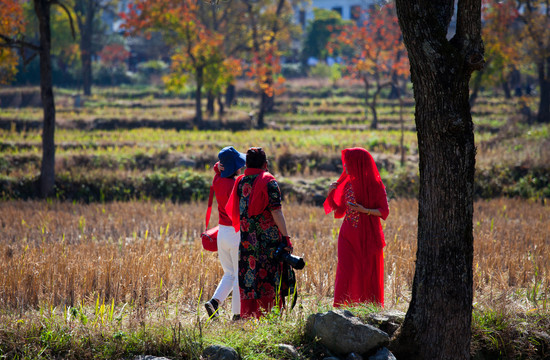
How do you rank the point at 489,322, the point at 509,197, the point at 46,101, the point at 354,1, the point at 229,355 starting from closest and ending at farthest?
the point at 229,355
the point at 489,322
the point at 46,101
the point at 509,197
the point at 354,1

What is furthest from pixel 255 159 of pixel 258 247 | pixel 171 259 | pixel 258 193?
pixel 171 259

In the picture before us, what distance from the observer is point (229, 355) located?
4.12 m

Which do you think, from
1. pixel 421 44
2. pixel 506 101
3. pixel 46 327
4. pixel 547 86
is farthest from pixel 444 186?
pixel 506 101

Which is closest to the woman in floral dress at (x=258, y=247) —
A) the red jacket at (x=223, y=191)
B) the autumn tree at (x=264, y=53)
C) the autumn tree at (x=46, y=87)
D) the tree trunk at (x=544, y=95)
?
the red jacket at (x=223, y=191)

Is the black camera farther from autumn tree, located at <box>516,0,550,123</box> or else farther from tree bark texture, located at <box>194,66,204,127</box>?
autumn tree, located at <box>516,0,550,123</box>

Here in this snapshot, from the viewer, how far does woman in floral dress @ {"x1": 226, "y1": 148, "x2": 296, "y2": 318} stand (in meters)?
5.11

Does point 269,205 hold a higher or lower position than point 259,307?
higher

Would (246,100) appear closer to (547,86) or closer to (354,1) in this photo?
(547,86)

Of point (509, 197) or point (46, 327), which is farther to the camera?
point (509, 197)

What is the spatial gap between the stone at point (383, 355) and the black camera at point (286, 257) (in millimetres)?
905

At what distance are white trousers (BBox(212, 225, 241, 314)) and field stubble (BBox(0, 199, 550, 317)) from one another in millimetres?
314

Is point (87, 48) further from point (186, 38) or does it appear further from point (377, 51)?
point (377, 51)

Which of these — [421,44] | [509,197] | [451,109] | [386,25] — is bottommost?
[509,197]

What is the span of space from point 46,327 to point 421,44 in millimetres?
3506
